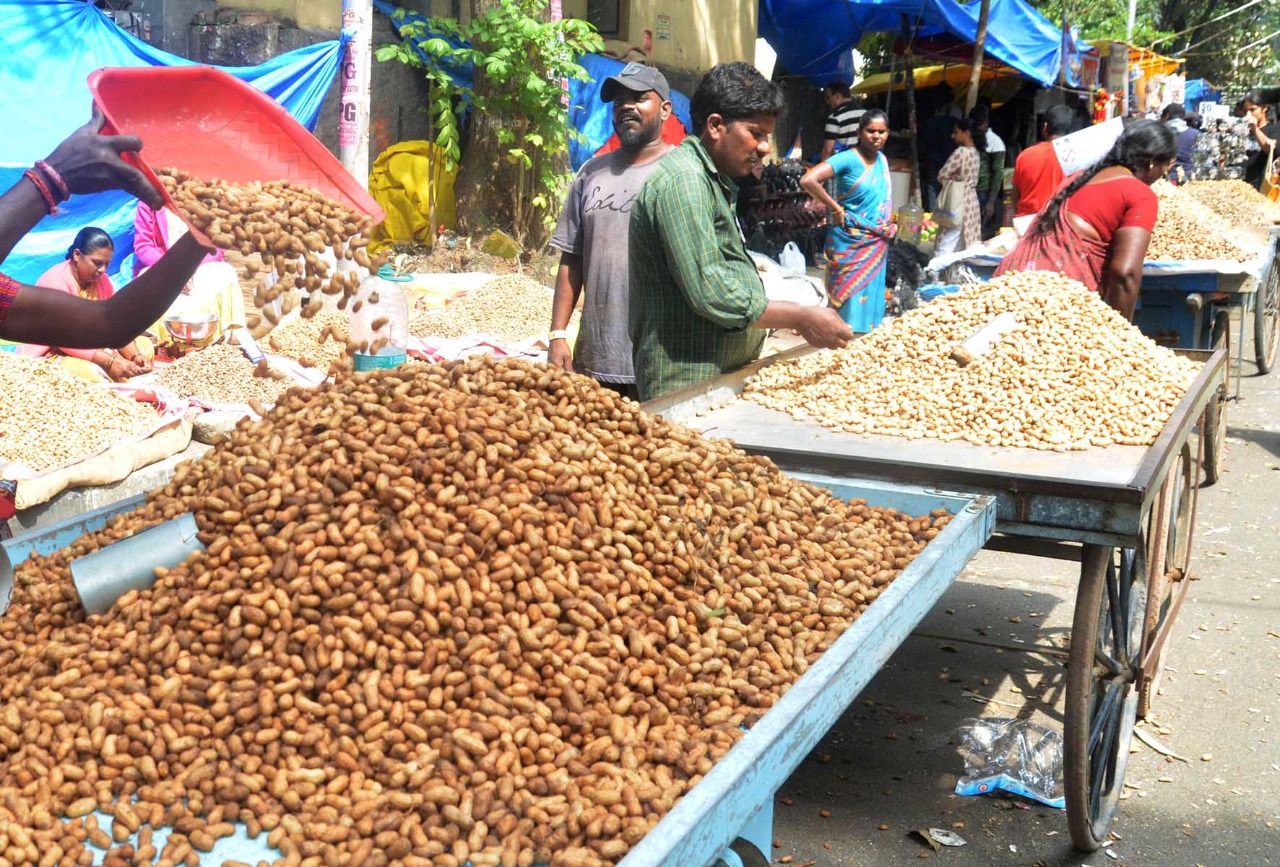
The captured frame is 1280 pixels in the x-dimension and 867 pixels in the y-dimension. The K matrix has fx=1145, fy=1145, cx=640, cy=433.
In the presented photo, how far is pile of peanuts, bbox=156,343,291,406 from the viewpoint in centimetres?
520

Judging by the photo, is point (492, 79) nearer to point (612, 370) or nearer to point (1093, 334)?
point (612, 370)

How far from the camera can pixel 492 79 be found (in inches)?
316

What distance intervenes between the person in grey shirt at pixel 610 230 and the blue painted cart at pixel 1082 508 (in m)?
0.58

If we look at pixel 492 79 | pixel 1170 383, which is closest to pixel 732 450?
pixel 1170 383

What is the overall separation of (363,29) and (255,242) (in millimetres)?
3236

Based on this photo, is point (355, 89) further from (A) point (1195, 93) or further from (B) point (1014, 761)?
(A) point (1195, 93)

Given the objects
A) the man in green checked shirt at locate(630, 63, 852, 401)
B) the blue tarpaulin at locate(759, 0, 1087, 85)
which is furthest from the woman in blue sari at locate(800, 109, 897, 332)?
the blue tarpaulin at locate(759, 0, 1087, 85)

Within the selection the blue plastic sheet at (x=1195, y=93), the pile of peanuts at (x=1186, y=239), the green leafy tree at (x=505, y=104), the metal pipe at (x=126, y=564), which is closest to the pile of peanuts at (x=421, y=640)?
the metal pipe at (x=126, y=564)

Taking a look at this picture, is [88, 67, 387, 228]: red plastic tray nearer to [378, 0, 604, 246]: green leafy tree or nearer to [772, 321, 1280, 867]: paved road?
[772, 321, 1280, 867]: paved road

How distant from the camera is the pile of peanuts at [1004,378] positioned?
9.93ft

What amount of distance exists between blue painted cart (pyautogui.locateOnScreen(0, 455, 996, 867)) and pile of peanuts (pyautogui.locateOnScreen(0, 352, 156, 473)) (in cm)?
210

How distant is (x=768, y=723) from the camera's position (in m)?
1.48

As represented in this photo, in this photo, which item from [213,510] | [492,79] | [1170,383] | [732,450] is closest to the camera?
[213,510]

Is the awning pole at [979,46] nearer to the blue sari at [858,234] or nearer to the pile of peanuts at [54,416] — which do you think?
the blue sari at [858,234]
